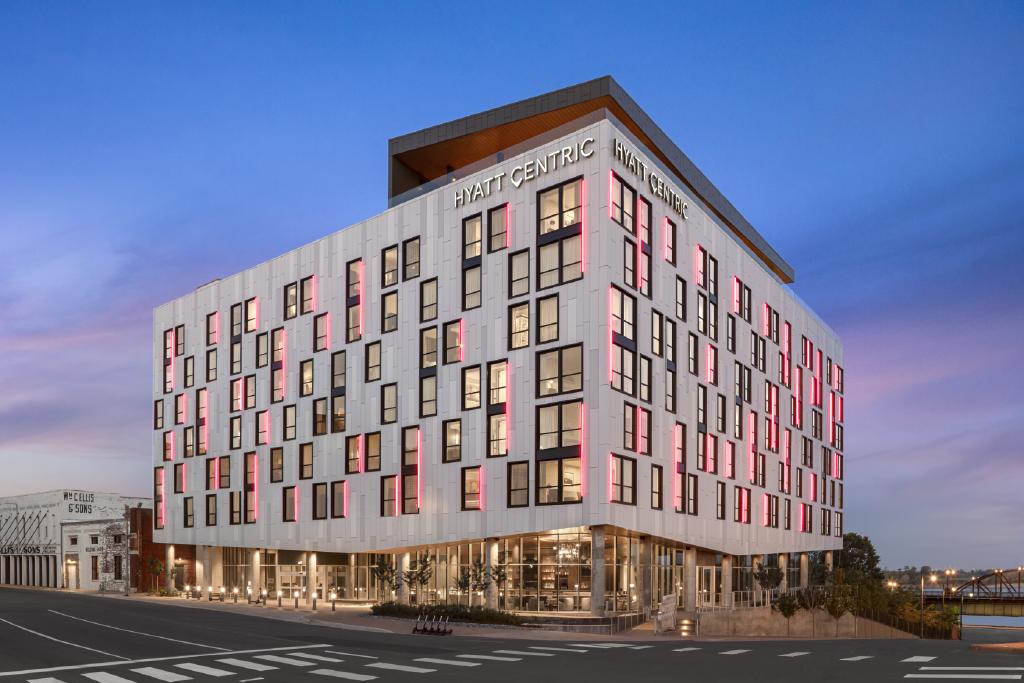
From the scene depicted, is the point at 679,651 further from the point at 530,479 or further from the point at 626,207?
the point at 626,207

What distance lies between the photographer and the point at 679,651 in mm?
35500

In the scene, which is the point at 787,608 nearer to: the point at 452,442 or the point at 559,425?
the point at 559,425

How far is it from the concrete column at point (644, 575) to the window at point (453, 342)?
15807mm

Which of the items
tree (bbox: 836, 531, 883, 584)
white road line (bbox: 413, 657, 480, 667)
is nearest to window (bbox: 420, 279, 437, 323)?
white road line (bbox: 413, 657, 480, 667)

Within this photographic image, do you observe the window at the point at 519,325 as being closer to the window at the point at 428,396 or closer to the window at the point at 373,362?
the window at the point at 428,396

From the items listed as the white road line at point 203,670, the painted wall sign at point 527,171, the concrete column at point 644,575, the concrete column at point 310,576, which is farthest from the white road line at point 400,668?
the concrete column at point 310,576

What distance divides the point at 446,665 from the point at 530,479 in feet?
78.4

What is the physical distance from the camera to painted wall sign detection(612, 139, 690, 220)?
5531 cm

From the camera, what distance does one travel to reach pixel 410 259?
64625mm

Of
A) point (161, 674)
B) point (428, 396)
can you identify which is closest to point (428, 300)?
point (428, 396)

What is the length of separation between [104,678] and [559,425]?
29685mm

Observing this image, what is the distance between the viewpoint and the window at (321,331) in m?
70.9

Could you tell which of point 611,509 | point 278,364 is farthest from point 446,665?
point 278,364

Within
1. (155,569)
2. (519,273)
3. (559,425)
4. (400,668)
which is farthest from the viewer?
(155,569)
